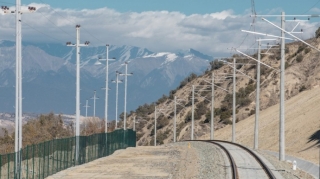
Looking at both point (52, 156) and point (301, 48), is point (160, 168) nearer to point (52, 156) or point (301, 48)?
point (52, 156)

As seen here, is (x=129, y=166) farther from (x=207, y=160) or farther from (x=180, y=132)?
(x=180, y=132)

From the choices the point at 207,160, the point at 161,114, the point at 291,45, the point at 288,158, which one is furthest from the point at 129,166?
the point at 161,114

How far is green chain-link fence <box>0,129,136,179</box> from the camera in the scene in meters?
33.7

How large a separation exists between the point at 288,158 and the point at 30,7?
1831 centimetres

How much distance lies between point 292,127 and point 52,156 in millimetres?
43930

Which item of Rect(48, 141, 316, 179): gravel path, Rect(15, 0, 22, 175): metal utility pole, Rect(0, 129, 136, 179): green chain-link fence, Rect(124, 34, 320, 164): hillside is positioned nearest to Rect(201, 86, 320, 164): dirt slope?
Rect(124, 34, 320, 164): hillside

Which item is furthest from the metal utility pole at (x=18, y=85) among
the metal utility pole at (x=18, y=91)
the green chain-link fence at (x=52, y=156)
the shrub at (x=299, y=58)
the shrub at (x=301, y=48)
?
the shrub at (x=301, y=48)

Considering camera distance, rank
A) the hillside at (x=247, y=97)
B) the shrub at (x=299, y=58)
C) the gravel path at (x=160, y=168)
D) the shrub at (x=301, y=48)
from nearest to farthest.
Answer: the gravel path at (x=160, y=168) → the hillside at (x=247, y=97) → the shrub at (x=299, y=58) → the shrub at (x=301, y=48)

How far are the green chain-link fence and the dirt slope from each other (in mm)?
13934

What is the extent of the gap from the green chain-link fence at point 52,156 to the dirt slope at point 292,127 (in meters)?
13.9

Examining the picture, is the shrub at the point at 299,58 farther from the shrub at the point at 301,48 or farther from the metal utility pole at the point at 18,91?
the metal utility pole at the point at 18,91

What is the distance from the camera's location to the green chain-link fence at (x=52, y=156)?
3369cm

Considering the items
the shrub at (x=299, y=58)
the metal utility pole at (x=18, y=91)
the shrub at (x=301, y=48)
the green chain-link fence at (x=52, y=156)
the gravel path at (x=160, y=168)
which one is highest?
the shrub at (x=301, y=48)

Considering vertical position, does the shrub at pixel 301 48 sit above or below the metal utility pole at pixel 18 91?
above
